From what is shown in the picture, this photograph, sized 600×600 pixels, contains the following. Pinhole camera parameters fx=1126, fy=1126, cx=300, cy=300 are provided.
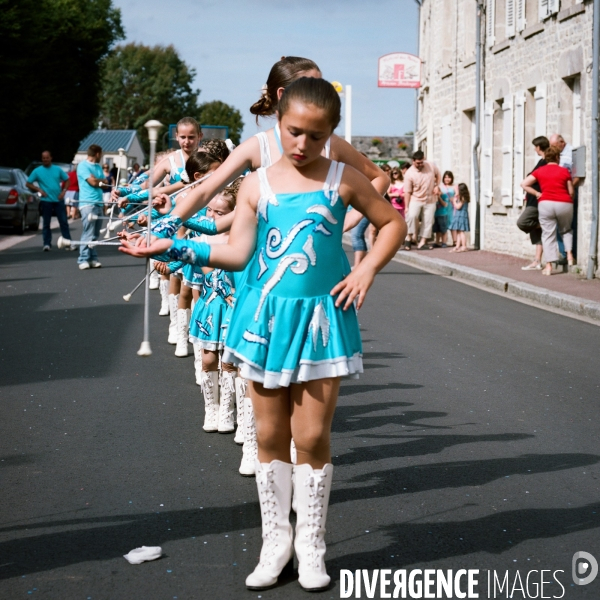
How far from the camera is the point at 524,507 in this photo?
16.5 feet

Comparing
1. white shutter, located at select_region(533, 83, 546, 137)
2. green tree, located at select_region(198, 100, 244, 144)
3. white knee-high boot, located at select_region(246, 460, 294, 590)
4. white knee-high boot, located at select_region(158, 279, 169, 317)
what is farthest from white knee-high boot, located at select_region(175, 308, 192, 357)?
green tree, located at select_region(198, 100, 244, 144)

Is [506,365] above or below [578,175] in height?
below

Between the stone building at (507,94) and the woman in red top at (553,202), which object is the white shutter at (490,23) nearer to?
the stone building at (507,94)

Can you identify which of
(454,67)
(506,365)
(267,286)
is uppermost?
(454,67)

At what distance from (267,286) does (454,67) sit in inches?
1032

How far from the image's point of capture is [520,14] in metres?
22.6

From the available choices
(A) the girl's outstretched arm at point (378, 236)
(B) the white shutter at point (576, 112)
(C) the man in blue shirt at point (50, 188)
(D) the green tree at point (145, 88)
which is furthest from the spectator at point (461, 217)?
(D) the green tree at point (145, 88)

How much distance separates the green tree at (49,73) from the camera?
45.6 m

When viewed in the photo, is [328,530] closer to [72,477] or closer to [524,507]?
[524,507]

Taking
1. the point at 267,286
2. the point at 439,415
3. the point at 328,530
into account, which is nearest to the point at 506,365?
the point at 439,415

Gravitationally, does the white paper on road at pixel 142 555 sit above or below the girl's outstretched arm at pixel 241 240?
below

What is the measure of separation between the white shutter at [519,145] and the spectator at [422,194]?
2.09 meters

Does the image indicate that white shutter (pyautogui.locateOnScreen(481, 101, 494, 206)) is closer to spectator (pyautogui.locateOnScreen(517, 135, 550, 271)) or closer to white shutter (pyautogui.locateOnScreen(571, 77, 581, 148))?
white shutter (pyautogui.locateOnScreen(571, 77, 581, 148))

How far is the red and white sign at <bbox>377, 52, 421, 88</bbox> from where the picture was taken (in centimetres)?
3097
